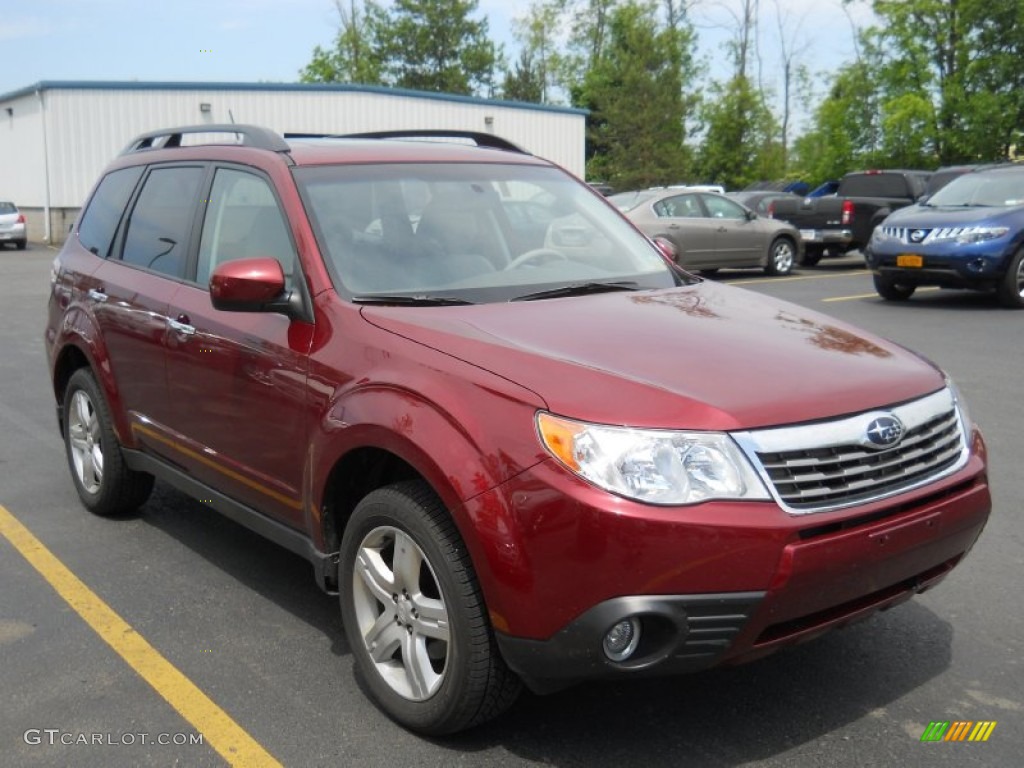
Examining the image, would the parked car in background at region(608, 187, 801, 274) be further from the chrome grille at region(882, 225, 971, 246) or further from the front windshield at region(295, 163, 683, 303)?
the front windshield at region(295, 163, 683, 303)

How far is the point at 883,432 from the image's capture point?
→ 304 cm

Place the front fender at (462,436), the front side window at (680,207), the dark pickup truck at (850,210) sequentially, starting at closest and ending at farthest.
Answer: the front fender at (462,436) → the front side window at (680,207) → the dark pickup truck at (850,210)


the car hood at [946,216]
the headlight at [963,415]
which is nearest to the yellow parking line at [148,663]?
the headlight at [963,415]

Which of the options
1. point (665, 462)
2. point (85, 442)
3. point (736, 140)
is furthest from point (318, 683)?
point (736, 140)

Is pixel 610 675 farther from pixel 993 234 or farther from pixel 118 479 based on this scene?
A: pixel 993 234

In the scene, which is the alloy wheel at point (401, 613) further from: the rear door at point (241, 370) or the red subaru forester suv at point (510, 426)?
the rear door at point (241, 370)

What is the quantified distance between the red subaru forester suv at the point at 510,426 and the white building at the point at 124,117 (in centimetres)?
2775

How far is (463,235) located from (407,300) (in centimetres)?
57

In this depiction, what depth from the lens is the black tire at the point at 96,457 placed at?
527 centimetres

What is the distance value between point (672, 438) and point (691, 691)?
1.16m

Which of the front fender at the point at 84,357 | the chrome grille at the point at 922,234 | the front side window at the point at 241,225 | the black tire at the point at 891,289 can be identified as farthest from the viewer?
the black tire at the point at 891,289

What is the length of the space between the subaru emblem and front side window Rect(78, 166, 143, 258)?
12.3ft

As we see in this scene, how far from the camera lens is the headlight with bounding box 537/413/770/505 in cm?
279

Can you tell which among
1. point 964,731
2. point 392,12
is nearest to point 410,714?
point 964,731
